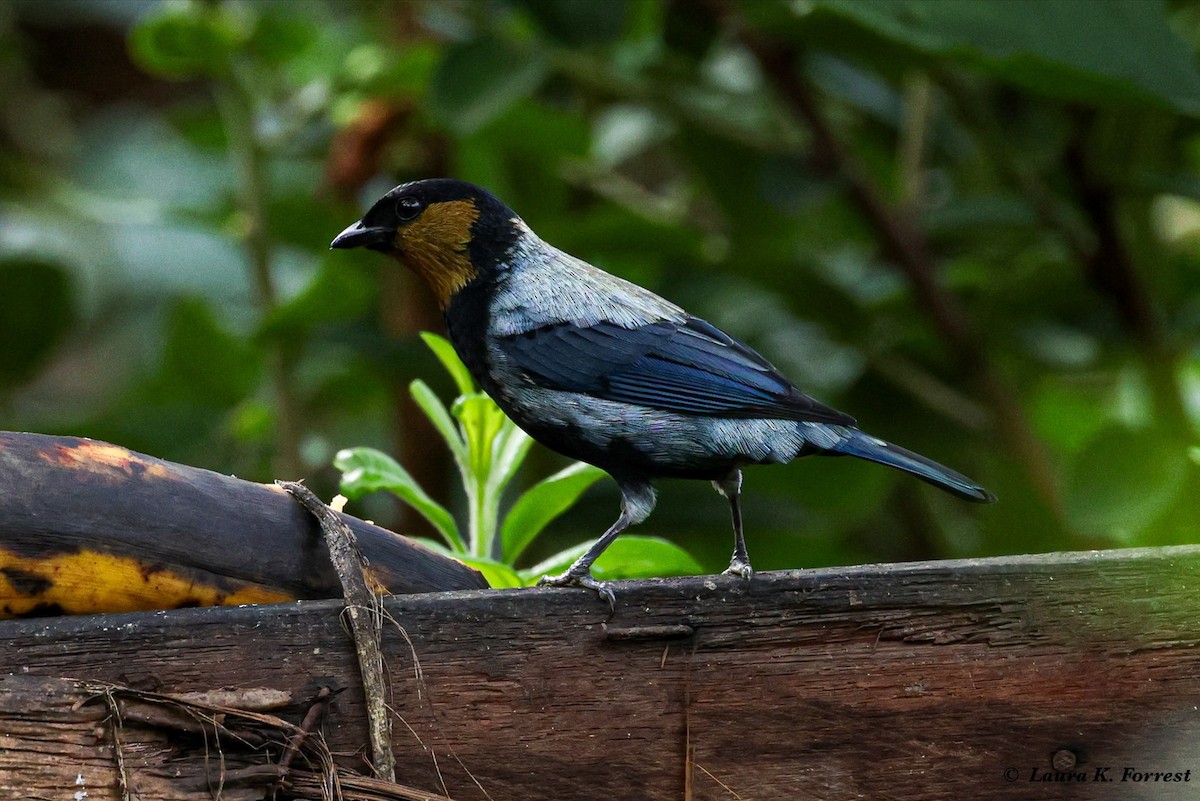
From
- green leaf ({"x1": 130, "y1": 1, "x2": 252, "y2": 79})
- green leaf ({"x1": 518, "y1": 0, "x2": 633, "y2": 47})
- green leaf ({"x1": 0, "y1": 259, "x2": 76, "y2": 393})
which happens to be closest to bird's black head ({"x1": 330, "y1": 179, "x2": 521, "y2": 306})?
green leaf ({"x1": 518, "y1": 0, "x2": 633, "y2": 47})

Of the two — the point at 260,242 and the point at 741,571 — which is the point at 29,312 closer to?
the point at 260,242

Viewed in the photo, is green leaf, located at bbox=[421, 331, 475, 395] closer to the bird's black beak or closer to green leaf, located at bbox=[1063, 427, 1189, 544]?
the bird's black beak

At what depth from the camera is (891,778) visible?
1296 millimetres

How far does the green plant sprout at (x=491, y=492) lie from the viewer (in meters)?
1.61

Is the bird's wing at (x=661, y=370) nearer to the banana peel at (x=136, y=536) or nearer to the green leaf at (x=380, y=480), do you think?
the green leaf at (x=380, y=480)

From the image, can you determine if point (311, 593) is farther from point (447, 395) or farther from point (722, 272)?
point (722, 272)

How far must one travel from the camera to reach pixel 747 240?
3.14 metres

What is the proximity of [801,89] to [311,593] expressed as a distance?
1.90 m

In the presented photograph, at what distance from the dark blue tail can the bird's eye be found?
0.67 metres

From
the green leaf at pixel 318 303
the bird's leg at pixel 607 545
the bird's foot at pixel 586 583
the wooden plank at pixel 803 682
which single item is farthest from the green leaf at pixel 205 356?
the wooden plank at pixel 803 682

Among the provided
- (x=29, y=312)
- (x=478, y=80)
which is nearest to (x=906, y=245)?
(x=478, y=80)

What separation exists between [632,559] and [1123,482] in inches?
41.6

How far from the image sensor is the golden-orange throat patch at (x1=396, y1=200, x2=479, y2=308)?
1798mm

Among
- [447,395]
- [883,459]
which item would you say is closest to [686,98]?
[447,395]
